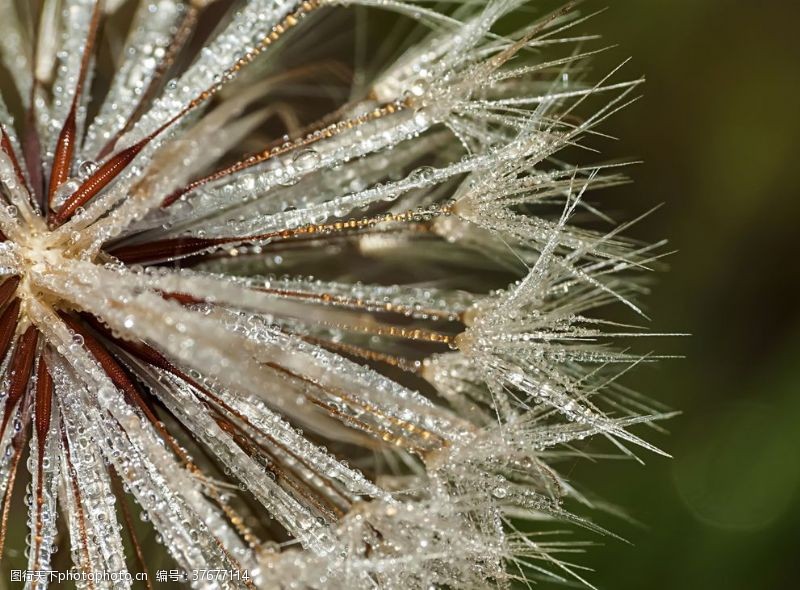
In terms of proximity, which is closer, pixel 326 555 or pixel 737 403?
pixel 326 555

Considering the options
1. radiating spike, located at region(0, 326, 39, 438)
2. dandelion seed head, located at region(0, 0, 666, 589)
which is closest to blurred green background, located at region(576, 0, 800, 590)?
dandelion seed head, located at region(0, 0, 666, 589)

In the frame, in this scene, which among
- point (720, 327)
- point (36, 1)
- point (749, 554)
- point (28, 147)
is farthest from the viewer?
point (720, 327)

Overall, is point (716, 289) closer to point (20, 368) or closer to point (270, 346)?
point (270, 346)

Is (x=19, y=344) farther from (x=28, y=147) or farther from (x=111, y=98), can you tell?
(x=111, y=98)

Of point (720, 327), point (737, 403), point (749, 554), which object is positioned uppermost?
point (720, 327)

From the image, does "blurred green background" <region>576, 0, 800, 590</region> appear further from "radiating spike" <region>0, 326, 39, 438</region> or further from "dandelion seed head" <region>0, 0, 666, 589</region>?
"radiating spike" <region>0, 326, 39, 438</region>

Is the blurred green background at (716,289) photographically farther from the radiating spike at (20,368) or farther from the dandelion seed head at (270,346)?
the radiating spike at (20,368)

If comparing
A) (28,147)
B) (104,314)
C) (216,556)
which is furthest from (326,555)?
(28,147)

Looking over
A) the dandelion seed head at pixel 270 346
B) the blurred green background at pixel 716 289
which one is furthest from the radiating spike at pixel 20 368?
the blurred green background at pixel 716 289
